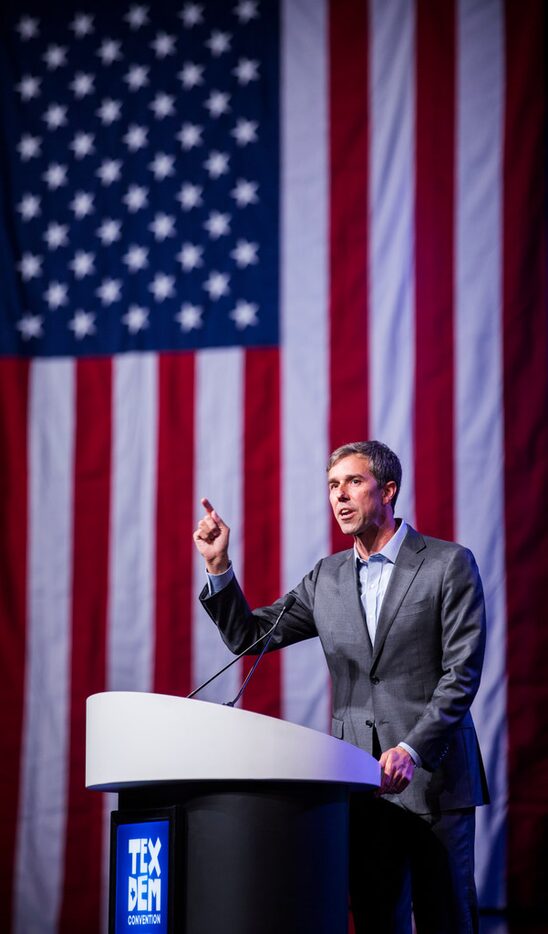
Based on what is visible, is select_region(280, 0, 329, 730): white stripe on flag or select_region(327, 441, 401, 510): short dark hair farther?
select_region(280, 0, 329, 730): white stripe on flag

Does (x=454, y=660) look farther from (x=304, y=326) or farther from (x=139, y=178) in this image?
(x=139, y=178)

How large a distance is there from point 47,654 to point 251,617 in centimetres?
194

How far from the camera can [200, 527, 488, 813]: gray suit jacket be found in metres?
2.53

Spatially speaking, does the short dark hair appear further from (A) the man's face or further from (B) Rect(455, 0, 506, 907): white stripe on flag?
(B) Rect(455, 0, 506, 907): white stripe on flag

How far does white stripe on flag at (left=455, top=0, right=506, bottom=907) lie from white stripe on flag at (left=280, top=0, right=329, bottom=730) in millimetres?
546

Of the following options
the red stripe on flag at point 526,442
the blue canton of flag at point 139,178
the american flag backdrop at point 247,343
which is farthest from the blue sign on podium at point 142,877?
the blue canton of flag at point 139,178

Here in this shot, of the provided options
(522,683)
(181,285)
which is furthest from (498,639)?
(181,285)

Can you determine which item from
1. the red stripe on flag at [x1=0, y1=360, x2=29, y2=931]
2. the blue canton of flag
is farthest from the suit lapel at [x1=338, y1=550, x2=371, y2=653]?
the red stripe on flag at [x1=0, y1=360, x2=29, y2=931]

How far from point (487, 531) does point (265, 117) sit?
196 cm

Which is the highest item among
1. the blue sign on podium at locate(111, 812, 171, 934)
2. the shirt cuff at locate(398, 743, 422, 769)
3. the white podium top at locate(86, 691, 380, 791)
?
the white podium top at locate(86, 691, 380, 791)

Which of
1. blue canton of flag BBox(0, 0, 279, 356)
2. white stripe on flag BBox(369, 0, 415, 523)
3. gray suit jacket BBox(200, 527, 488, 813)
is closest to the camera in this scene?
gray suit jacket BBox(200, 527, 488, 813)

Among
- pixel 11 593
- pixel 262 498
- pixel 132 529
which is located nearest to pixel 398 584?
pixel 262 498

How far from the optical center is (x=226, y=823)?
6.58 ft

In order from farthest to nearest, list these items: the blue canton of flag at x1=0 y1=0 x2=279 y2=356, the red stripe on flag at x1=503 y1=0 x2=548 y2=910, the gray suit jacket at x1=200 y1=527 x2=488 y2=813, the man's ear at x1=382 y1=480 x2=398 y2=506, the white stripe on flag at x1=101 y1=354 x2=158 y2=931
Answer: the blue canton of flag at x1=0 y1=0 x2=279 y2=356
the white stripe on flag at x1=101 y1=354 x2=158 y2=931
the red stripe on flag at x1=503 y1=0 x2=548 y2=910
the man's ear at x1=382 y1=480 x2=398 y2=506
the gray suit jacket at x1=200 y1=527 x2=488 y2=813
